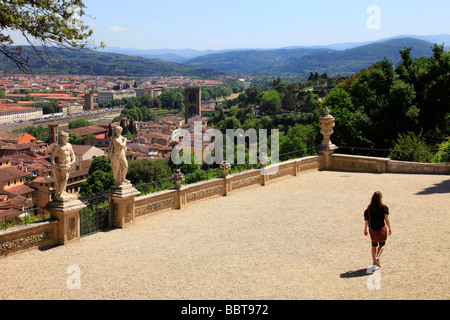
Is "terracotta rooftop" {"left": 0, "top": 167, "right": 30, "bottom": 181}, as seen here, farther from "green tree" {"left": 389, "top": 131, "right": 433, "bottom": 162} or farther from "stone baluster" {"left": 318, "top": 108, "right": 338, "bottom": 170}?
"green tree" {"left": 389, "top": 131, "right": 433, "bottom": 162}

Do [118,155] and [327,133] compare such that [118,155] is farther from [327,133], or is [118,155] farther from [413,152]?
[413,152]

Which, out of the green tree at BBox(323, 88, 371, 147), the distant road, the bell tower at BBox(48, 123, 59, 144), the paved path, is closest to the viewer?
the paved path

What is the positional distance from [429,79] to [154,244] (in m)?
17.1

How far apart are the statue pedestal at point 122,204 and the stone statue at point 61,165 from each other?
1159 mm

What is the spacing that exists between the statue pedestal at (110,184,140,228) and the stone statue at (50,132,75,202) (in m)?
1.16

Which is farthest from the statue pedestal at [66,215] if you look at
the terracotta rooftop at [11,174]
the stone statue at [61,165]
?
the terracotta rooftop at [11,174]

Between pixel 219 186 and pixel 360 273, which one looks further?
pixel 219 186

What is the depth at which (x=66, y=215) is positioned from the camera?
885 centimetres

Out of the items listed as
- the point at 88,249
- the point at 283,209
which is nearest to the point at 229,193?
the point at 283,209

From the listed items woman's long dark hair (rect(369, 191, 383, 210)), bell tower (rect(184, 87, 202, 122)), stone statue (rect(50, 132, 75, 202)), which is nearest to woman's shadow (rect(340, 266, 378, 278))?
woman's long dark hair (rect(369, 191, 383, 210))

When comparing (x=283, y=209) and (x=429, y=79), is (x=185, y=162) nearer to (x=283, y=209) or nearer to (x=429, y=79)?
(x=429, y=79)

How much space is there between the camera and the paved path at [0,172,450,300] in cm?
662

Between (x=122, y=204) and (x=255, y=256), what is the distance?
3354 millimetres

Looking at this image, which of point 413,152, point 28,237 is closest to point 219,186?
point 28,237
